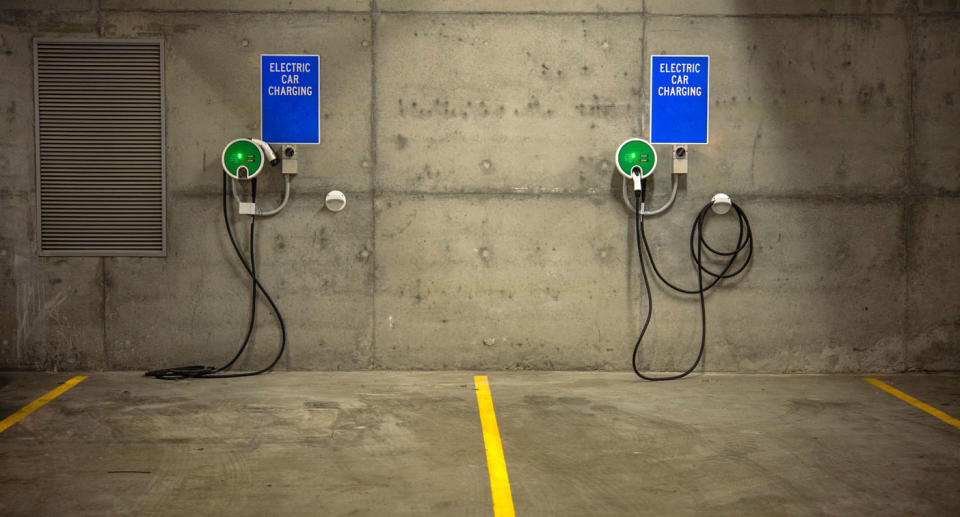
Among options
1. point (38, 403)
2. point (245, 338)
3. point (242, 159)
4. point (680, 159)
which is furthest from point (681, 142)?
point (38, 403)

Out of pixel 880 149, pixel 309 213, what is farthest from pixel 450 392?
pixel 880 149

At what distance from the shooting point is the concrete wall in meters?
6.93

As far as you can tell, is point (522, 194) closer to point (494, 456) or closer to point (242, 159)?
point (242, 159)

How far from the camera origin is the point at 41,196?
6.90 meters

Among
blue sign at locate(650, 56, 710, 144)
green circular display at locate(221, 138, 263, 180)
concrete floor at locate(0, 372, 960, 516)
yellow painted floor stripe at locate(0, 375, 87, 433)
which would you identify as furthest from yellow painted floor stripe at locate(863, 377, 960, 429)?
yellow painted floor stripe at locate(0, 375, 87, 433)

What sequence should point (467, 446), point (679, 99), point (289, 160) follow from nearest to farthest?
point (467, 446)
point (289, 160)
point (679, 99)

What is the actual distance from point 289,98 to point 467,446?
3417 mm

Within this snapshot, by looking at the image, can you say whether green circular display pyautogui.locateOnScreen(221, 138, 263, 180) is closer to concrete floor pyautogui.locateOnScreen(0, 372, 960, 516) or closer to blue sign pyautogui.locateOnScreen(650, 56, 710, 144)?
concrete floor pyautogui.locateOnScreen(0, 372, 960, 516)

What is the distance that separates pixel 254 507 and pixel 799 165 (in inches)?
205

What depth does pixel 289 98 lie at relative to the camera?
22.7ft

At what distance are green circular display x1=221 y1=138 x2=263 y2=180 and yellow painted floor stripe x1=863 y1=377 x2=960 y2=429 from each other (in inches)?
209

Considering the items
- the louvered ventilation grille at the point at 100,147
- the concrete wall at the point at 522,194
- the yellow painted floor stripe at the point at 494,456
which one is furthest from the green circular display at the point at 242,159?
the yellow painted floor stripe at the point at 494,456

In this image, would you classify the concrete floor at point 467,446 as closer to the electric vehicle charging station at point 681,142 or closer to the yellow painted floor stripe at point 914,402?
the yellow painted floor stripe at point 914,402

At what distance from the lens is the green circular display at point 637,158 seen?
22.5 ft
